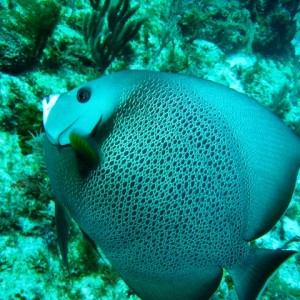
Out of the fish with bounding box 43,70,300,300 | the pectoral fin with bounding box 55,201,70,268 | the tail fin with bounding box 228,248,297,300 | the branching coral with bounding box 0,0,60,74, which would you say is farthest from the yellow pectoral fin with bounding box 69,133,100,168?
the branching coral with bounding box 0,0,60,74

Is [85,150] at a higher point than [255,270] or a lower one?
higher

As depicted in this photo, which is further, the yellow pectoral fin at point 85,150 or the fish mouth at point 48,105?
the fish mouth at point 48,105

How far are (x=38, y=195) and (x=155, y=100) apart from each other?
1.51 m

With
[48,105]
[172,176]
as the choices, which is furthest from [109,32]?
[172,176]

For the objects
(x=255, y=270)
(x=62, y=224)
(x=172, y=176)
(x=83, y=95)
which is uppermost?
(x=83, y=95)

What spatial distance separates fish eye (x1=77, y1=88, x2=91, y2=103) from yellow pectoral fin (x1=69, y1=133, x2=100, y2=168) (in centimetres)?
18

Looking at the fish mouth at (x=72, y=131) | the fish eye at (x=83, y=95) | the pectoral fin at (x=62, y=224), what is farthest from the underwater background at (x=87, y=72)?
the fish eye at (x=83, y=95)

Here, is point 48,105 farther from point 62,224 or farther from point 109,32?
point 109,32

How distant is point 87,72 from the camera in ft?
10.5

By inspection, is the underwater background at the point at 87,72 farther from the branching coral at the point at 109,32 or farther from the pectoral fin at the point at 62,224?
the pectoral fin at the point at 62,224

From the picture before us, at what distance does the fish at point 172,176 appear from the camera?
1.02m

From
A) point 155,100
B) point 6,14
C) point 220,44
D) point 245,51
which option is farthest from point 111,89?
point 245,51

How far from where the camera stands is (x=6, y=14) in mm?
3090

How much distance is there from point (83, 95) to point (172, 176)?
0.47m
